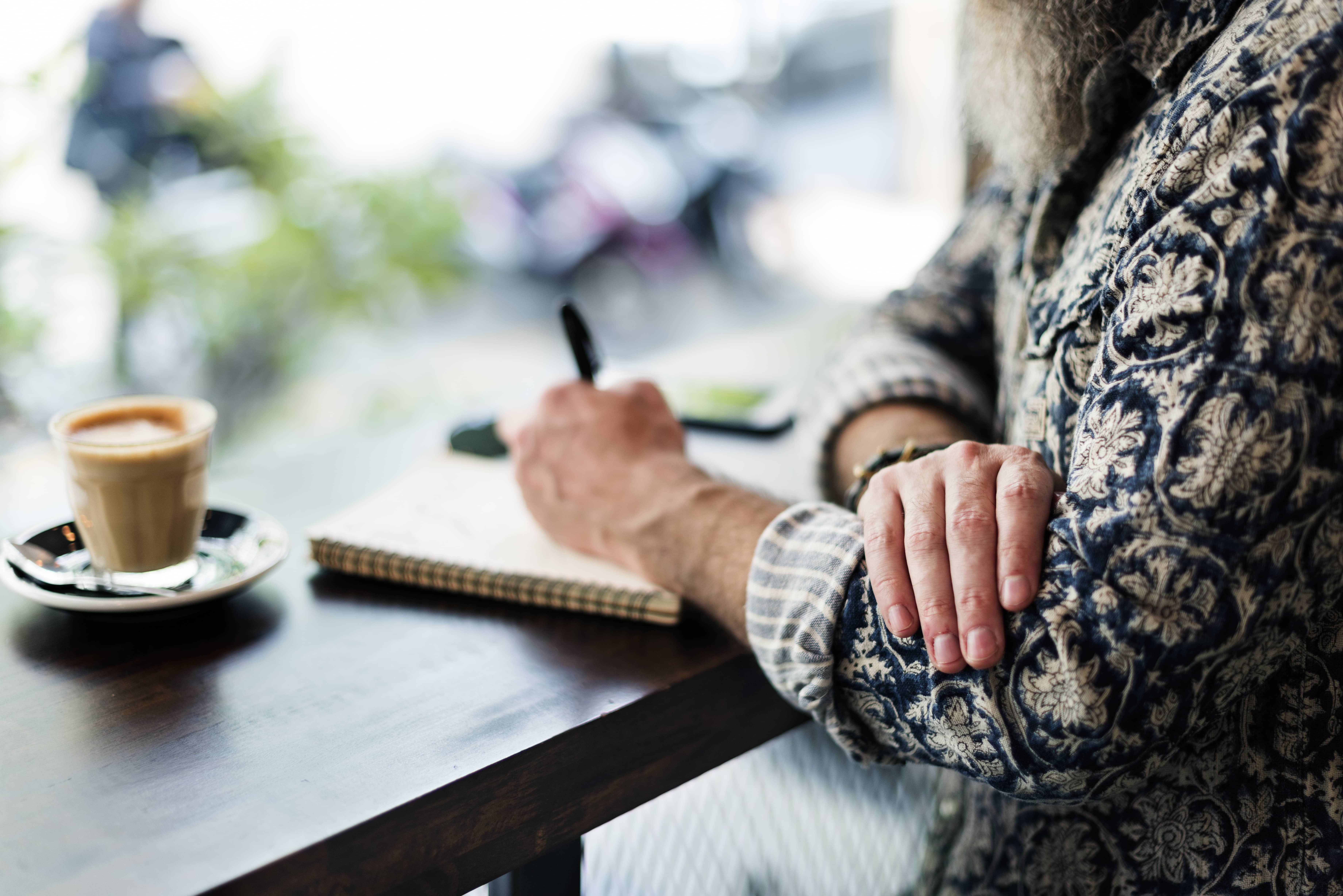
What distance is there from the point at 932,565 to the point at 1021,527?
6cm

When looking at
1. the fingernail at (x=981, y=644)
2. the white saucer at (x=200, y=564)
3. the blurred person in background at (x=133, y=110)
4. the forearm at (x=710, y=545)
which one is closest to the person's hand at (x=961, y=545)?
the fingernail at (x=981, y=644)

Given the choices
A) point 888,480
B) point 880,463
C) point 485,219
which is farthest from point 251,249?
point 888,480

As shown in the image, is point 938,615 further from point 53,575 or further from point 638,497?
point 53,575

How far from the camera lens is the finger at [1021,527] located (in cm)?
60

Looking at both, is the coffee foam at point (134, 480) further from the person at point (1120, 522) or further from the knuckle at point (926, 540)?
the knuckle at point (926, 540)

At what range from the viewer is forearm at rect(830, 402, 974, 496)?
1037 millimetres

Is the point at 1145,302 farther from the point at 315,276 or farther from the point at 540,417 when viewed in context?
the point at 315,276

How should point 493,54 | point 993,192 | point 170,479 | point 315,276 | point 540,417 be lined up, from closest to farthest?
point 170,479, point 540,417, point 993,192, point 315,276, point 493,54

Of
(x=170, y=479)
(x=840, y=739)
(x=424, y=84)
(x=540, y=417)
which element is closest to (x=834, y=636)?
(x=840, y=739)

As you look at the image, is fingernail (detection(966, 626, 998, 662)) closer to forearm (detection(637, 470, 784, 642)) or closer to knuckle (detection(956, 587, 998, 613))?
knuckle (detection(956, 587, 998, 613))

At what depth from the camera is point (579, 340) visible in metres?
0.98

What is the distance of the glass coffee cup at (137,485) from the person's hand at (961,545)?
551mm

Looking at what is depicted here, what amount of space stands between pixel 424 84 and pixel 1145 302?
192 inches

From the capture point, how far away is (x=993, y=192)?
1.20 meters
